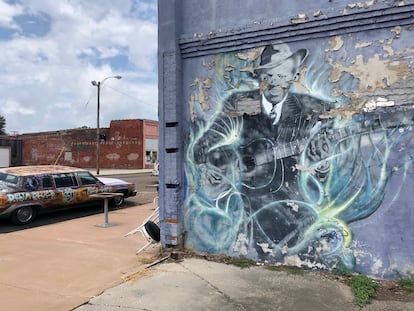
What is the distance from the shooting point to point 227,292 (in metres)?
4.91

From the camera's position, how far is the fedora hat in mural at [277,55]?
5.79 m

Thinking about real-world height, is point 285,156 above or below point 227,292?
above

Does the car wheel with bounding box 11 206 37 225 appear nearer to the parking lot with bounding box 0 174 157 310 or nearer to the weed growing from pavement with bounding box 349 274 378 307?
the parking lot with bounding box 0 174 157 310

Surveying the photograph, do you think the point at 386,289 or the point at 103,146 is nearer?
the point at 386,289

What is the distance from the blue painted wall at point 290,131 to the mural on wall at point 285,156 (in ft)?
0.05

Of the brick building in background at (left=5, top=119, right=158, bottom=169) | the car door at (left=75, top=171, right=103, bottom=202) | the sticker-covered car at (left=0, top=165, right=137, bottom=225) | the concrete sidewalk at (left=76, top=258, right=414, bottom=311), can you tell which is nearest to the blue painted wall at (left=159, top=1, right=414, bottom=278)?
the concrete sidewalk at (left=76, top=258, right=414, bottom=311)

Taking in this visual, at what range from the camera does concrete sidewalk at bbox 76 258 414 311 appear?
4.49 meters

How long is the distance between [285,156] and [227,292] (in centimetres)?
218

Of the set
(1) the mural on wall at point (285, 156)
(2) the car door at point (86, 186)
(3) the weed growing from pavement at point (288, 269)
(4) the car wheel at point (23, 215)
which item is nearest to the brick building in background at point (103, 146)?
(2) the car door at point (86, 186)

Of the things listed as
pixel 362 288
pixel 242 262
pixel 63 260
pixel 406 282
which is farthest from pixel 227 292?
pixel 63 260

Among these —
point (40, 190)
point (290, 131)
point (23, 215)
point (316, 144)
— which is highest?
point (290, 131)

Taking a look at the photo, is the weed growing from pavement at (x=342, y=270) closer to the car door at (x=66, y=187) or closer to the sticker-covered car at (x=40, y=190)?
the sticker-covered car at (x=40, y=190)

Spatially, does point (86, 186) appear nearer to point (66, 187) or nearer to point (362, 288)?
point (66, 187)

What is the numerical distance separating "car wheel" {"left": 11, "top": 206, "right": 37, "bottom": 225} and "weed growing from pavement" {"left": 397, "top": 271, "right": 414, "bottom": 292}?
8.86 metres
